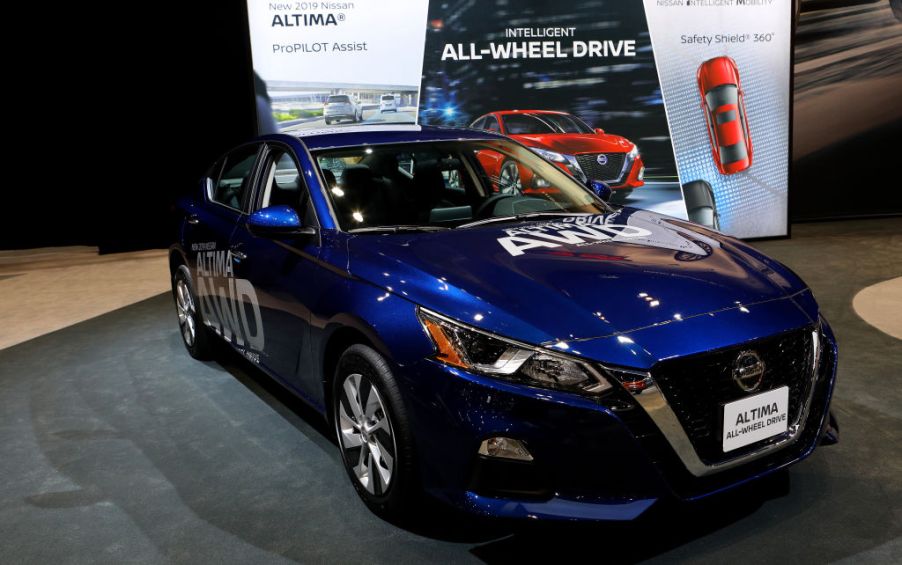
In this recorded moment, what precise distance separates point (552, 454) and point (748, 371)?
0.60 meters

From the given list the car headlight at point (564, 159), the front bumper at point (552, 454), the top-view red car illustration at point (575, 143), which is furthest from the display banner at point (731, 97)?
the front bumper at point (552, 454)

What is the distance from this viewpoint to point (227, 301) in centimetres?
380

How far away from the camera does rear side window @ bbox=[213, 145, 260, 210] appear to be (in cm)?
374

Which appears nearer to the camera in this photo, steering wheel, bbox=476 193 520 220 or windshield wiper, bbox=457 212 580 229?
windshield wiper, bbox=457 212 580 229

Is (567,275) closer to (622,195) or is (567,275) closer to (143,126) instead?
(622,195)

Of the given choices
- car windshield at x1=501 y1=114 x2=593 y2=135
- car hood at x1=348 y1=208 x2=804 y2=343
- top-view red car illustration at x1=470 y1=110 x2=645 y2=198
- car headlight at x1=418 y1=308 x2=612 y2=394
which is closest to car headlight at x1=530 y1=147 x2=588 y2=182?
top-view red car illustration at x1=470 y1=110 x2=645 y2=198

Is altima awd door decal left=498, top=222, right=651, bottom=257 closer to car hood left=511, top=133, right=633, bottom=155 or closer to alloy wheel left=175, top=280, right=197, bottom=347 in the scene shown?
→ alloy wheel left=175, top=280, right=197, bottom=347

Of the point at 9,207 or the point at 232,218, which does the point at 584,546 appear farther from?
the point at 9,207

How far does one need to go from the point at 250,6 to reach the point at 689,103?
403 cm

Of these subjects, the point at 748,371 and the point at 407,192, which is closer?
the point at 748,371

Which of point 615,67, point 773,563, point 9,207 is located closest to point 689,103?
point 615,67

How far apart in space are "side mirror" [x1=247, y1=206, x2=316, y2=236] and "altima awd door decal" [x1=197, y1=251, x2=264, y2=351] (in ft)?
1.63

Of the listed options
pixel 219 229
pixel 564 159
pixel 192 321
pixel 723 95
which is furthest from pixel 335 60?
pixel 219 229

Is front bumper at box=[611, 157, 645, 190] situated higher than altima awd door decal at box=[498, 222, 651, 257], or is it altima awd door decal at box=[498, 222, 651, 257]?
altima awd door decal at box=[498, 222, 651, 257]
